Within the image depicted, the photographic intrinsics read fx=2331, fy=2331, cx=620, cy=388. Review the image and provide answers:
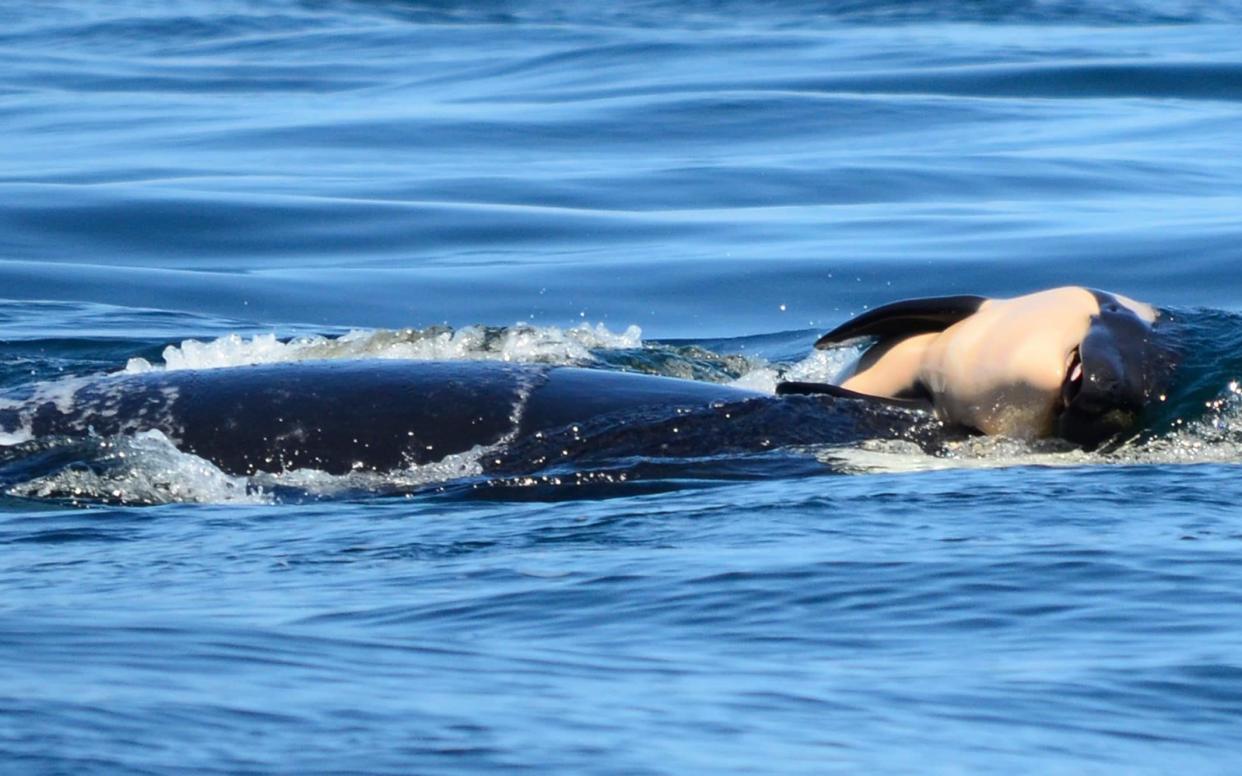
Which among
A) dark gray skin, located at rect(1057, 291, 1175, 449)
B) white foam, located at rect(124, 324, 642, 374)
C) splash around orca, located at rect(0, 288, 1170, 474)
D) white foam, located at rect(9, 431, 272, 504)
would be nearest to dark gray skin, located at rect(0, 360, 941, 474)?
splash around orca, located at rect(0, 288, 1170, 474)

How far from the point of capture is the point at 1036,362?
6.81m

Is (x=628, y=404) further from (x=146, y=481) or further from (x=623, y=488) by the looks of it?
(x=146, y=481)

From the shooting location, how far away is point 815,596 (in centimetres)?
502

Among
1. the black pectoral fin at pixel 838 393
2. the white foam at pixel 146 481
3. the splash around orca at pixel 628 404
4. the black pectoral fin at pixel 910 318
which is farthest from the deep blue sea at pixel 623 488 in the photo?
the black pectoral fin at pixel 910 318

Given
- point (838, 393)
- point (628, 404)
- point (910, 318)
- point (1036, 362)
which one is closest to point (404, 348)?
point (628, 404)

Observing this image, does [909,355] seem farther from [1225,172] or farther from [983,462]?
[1225,172]

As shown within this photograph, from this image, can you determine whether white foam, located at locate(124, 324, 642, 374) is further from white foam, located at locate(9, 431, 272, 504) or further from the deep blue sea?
white foam, located at locate(9, 431, 272, 504)

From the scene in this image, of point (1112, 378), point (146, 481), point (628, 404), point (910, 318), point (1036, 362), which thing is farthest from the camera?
point (910, 318)

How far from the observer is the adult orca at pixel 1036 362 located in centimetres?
679

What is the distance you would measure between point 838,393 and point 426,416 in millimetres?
1287

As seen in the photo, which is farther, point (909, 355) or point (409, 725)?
point (909, 355)

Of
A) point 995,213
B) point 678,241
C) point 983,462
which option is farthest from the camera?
point 995,213

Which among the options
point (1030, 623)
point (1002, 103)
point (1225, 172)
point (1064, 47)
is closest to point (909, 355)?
point (1030, 623)

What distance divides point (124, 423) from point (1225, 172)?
12783 millimetres
